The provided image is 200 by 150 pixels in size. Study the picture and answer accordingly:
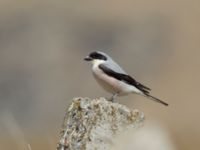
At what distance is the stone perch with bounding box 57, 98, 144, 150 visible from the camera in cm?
411

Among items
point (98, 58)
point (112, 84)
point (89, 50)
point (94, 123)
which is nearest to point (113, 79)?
point (112, 84)

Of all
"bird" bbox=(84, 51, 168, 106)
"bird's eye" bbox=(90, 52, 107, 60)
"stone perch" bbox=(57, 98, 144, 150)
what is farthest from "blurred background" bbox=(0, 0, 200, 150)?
"stone perch" bbox=(57, 98, 144, 150)

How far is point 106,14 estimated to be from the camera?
27.1m

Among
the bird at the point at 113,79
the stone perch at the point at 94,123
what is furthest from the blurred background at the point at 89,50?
the stone perch at the point at 94,123

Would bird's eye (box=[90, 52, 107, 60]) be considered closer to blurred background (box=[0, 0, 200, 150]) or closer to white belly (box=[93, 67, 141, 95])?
white belly (box=[93, 67, 141, 95])

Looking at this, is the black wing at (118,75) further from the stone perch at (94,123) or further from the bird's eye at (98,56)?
the stone perch at (94,123)

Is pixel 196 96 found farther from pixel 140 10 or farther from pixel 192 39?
pixel 140 10

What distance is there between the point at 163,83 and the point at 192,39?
3.66 meters

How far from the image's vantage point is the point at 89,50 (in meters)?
24.3

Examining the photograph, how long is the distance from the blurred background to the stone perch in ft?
40.7

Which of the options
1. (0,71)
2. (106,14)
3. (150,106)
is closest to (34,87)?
(0,71)

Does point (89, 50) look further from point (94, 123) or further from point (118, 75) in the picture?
point (94, 123)

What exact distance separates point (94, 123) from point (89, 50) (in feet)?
66.2

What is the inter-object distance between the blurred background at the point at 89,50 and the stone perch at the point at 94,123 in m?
12.4
